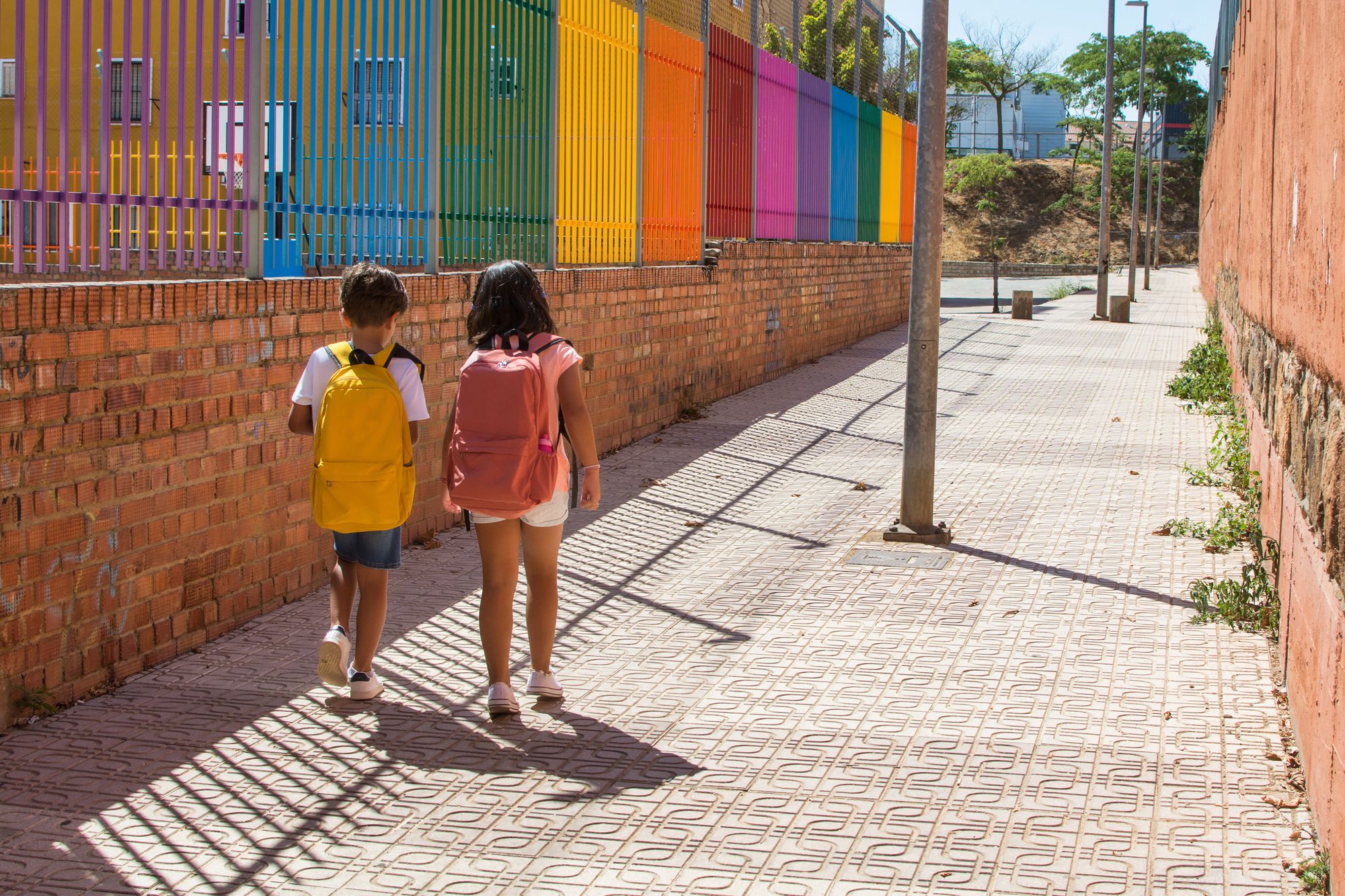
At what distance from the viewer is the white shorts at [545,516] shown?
5234mm

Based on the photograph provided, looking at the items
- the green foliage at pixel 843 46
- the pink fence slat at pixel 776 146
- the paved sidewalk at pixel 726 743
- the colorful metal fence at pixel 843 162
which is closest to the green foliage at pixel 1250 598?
→ the paved sidewalk at pixel 726 743

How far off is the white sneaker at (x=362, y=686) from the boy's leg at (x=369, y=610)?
5cm

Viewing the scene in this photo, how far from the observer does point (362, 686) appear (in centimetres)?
543

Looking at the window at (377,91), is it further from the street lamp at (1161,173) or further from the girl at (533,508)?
the street lamp at (1161,173)

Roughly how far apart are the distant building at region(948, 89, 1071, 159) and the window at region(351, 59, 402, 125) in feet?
248

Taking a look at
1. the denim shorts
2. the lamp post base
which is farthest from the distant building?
the denim shorts

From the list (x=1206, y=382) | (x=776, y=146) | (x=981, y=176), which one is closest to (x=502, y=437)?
(x=1206, y=382)

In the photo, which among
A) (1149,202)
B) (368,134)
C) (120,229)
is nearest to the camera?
(120,229)

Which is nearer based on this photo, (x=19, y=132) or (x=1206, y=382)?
(x=19, y=132)

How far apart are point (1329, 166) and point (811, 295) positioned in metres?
13.7

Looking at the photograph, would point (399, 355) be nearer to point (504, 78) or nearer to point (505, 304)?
point (505, 304)

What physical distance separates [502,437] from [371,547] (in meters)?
0.67

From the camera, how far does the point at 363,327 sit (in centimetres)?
525

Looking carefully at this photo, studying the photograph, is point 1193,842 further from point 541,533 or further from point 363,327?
point 363,327
